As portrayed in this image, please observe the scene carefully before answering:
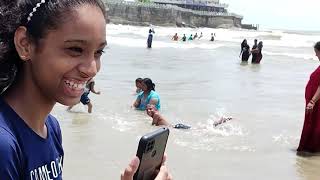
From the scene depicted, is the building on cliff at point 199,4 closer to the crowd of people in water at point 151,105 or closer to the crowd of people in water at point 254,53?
Result: the crowd of people in water at point 254,53

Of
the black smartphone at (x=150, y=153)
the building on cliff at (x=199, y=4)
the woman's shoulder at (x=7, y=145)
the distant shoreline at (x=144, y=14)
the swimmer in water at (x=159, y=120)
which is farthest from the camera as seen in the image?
the building on cliff at (x=199, y=4)

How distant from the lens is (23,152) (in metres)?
1.38

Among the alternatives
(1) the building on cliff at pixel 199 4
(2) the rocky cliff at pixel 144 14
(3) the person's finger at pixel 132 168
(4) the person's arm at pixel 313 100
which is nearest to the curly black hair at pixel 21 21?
(3) the person's finger at pixel 132 168

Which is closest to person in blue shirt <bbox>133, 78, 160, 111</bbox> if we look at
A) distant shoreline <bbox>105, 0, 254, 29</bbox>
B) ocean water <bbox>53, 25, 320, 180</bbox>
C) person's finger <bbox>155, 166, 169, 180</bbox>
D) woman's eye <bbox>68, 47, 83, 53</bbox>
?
ocean water <bbox>53, 25, 320, 180</bbox>

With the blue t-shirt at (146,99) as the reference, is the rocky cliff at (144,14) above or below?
below

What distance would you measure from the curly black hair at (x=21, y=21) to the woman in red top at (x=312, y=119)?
529 centimetres

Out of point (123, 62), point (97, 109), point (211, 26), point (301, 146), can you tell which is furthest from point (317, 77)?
point (211, 26)

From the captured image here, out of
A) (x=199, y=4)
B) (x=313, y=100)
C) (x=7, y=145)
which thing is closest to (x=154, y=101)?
(x=313, y=100)

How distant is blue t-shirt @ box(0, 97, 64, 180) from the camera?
1299mm

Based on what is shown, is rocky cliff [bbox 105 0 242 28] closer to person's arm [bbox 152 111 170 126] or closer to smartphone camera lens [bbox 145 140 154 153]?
person's arm [bbox 152 111 170 126]

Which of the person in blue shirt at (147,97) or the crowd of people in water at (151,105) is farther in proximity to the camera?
the person in blue shirt at (147,97)

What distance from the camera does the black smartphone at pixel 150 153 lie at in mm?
1530

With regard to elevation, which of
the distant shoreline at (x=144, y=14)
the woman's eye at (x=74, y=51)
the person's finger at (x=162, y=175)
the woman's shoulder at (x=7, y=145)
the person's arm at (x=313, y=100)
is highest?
the woman's eye at (x=74, y=51)

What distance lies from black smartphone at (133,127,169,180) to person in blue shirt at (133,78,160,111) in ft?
23.1
